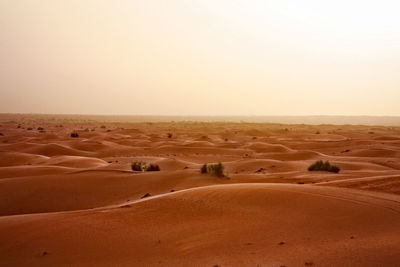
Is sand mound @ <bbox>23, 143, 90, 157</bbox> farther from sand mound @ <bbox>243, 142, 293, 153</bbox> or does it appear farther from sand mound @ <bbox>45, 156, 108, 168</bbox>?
sand mound @ <bbox>243, 142, 293, 153</bbox>

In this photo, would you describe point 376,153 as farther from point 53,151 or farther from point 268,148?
point 53,151

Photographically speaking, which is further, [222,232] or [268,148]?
[268,148]

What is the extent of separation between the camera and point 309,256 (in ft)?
10.6

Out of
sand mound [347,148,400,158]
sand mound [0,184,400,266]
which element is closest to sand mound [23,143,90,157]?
sand mound [0,184,400,266]

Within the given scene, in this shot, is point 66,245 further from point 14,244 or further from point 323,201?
point 323,201

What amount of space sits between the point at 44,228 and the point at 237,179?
5.07 m

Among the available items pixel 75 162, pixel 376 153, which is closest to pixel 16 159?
pixel 75 162

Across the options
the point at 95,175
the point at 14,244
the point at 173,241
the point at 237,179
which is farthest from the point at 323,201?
the point at 95,175

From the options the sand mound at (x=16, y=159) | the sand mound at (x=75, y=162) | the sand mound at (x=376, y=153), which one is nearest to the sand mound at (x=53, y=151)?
the sand mound at (x=16, y=159)

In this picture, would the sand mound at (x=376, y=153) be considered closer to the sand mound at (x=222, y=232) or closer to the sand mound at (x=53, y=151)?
the sand mound at (x=222, y=232)

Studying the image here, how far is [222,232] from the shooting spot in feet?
13.4

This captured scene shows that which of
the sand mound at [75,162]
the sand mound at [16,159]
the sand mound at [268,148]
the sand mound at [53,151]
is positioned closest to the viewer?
the sand mound at [75,162]

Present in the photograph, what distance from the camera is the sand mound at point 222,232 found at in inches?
131

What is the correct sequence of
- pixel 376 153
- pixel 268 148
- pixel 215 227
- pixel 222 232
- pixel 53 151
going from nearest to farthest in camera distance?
pixel 222 232 < pixel 215 227 < pixel 376 153 < pixel 53 151 < pixel 268 148
